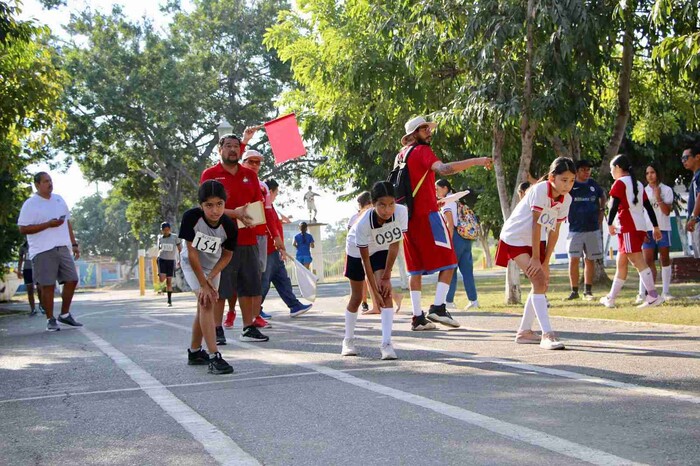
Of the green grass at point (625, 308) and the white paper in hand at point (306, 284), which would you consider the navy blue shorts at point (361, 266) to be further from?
the white paper in hand at point (306, 284)

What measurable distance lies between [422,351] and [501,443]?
12.4 ft

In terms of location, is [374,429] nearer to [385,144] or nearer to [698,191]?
[698,191]

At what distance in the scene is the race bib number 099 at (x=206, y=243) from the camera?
759 centimetres

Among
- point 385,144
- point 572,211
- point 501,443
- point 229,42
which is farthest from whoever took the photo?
point 229,42

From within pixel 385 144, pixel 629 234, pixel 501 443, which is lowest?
pixel 501 443

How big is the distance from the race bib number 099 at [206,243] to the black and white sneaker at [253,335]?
2.46 m

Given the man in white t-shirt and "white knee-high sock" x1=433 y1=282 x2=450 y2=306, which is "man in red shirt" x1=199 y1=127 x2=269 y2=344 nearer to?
"white knee-high sock" x1=433 y1=282 x2=450 y2=306

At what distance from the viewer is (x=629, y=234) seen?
12.0 m

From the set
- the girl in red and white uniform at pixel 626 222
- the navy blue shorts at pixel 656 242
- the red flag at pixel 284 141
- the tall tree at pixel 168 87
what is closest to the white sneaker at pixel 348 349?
the girl in red and white uniform at pixel 626 222

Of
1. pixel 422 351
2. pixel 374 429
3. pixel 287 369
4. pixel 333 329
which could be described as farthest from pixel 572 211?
pixel 374 429

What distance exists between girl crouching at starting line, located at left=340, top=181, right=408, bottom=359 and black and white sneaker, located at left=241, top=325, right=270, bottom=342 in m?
2.06

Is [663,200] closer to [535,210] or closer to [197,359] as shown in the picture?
[535,210]

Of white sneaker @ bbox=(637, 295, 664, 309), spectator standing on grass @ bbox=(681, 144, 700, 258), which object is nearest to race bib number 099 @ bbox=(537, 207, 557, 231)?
white sneaker @ bbox=(637, 295, 664, 309)

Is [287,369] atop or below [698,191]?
below
